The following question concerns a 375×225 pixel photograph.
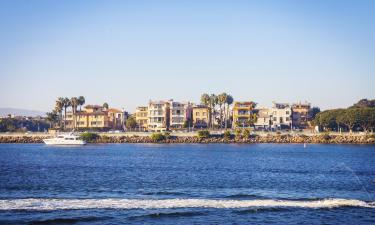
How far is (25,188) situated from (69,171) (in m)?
17.8

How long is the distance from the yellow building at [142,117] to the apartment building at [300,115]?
51.4m

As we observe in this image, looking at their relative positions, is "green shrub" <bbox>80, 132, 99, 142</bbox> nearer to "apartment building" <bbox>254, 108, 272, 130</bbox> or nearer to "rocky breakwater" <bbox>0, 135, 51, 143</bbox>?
"rocky breakwater" <bbox>0, 135, 51, 143</bbox>

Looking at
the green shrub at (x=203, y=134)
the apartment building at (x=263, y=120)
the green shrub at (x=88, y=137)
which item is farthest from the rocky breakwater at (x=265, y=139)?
the apartment building at (x=263, y=120)

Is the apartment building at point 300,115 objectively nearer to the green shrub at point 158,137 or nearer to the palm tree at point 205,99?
the palm tree at point 205,99

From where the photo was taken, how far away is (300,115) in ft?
633

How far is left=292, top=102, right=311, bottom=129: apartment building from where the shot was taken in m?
192

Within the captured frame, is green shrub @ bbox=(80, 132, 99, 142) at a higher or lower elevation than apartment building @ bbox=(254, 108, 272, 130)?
lower

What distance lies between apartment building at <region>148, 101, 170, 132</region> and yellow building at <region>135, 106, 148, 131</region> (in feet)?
16.0

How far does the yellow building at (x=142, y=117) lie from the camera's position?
7584 inches

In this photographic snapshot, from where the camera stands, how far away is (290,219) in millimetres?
37188

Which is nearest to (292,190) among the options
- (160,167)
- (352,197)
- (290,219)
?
(352,197)

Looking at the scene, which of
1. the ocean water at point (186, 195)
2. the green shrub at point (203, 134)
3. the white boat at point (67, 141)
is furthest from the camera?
the green shrub at point (203, 134)

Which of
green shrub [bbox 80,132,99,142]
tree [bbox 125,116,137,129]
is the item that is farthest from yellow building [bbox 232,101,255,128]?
green shrub [bbox 80,132,99,142]

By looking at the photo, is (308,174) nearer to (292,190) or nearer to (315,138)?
(292,190)
